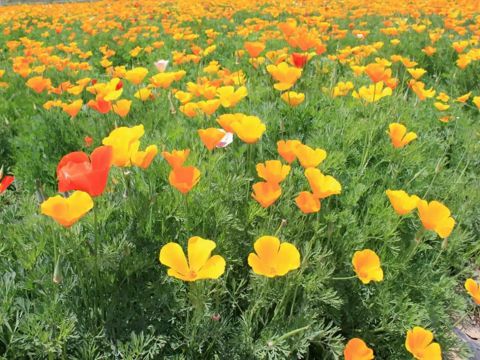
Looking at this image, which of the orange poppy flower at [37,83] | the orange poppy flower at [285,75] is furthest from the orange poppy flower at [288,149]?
the orange poppy flower at [37,83]

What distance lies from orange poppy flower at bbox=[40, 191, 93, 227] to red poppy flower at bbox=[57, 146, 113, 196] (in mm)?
28

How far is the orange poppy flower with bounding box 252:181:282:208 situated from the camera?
134cm

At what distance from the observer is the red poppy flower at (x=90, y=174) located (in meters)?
1.09

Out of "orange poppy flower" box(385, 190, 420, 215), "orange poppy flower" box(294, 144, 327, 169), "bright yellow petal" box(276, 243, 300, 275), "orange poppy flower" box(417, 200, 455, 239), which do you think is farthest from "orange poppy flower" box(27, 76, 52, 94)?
"orange poppy flower" box(417, 200, 455, 239)

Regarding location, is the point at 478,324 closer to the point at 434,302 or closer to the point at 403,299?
the point at 434,302

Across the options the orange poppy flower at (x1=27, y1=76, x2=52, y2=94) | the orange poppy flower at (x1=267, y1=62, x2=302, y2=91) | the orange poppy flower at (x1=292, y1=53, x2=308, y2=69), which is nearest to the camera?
the orange poppy flower at (x1=267, y1=62, x2=302, y2=91)

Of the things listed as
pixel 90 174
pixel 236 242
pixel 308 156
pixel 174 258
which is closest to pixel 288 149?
pixel 308 156

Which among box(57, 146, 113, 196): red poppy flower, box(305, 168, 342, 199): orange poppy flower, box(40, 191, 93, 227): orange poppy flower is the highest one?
box(57, 146, 113, 196): red poppy flower

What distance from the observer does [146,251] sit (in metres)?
1.47

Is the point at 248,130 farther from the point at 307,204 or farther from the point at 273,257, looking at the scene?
the point at 273,257

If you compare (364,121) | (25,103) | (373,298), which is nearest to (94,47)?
(25,103)

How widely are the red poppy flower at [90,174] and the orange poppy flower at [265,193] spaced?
1.55 feet

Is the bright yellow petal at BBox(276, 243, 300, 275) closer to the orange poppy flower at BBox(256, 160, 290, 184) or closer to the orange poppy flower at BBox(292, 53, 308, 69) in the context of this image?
the orange poppy flower at BBox(256, 160, 290, 184)

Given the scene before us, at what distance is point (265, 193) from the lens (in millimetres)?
1363
